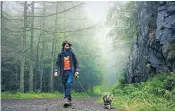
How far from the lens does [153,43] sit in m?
15.9

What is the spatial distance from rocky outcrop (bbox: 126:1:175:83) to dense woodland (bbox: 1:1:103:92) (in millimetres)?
6050

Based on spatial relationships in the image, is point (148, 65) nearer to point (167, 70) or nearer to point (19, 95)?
point (167, 70)

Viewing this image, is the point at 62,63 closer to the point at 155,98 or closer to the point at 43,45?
the point at 155,98

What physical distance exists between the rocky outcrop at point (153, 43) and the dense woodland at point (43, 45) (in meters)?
6.05

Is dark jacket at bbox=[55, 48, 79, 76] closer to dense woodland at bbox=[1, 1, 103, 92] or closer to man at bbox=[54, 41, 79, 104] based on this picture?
man at bbox=[54, 41, 79, 104]

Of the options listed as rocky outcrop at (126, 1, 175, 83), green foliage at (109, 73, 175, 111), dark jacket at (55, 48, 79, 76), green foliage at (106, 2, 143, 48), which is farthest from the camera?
green foliage at (106, 2, 143, 48)

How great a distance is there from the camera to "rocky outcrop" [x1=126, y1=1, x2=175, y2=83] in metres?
13.7

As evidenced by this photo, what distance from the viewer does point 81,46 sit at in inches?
1479

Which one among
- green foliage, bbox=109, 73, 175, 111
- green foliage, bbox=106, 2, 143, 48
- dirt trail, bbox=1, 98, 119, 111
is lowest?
dirt trail, bbox=1, 98, 119, 111

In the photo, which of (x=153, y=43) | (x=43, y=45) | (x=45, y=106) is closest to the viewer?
(x=45, y=106)

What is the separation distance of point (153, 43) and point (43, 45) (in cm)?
1579

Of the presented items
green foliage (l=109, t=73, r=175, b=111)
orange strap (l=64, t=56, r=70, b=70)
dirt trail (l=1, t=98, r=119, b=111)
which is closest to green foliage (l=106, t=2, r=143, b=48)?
green foliage (l=109, t=73, r=175, b=111)

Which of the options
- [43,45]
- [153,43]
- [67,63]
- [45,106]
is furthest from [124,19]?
[45,106]

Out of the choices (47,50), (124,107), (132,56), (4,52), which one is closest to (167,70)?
(124,107)
